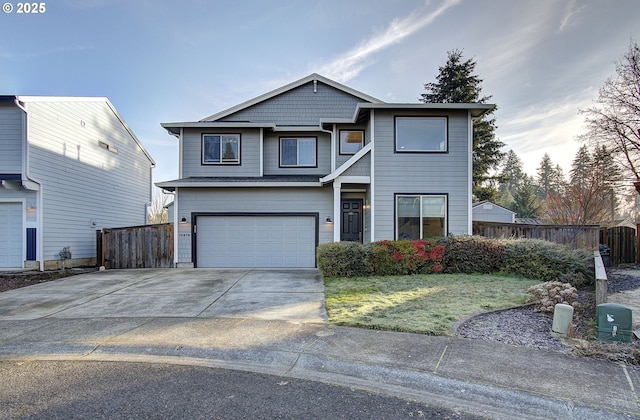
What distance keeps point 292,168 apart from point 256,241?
324 cm

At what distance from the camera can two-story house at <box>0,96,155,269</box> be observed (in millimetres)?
10578

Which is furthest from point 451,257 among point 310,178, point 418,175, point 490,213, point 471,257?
point 490,213

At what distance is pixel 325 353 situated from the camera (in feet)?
12.7

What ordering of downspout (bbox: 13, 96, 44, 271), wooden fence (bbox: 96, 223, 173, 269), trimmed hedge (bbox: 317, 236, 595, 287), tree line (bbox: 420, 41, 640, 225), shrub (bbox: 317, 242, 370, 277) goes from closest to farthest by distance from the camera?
trimmed hedge (bbox: 317, 236, 595, 287) → shrub (bbox: 317, 242, 370, 277) → downspout (bbox: 13, 96, 44, 271) → wooden fence (bbox: 96, 223, 173, 269) → tree line (bbox: 420, 41, 640, 225)

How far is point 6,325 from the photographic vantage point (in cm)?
517

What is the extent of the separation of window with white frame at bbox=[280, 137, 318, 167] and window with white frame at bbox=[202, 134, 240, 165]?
1776mm

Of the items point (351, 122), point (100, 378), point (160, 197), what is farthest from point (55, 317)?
point (160, 197)

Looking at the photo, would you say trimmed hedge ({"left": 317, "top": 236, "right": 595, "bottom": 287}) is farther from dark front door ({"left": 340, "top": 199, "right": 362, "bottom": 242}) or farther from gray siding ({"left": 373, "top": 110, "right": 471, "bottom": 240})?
dark front door ({"left": 340, "top": 199, "right": 362, "bottom": 242})

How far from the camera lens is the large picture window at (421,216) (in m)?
10.6

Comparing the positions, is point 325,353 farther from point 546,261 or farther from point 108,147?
point 108,147

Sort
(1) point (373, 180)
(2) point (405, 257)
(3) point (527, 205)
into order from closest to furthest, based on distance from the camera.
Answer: (2) point (405, 257)
(1) point (373, 180)
(3) point (527, 205)

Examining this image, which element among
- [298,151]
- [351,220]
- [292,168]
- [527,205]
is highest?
[298,151]

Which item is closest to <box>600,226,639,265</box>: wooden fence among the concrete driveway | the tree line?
the tree line

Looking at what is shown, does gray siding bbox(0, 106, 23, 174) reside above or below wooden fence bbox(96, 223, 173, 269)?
above
